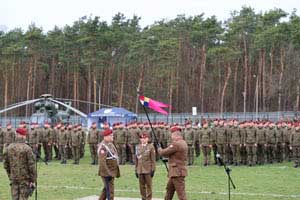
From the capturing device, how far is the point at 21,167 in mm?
12289

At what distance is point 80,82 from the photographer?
6956cm

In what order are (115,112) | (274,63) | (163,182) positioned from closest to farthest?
(163,182) < (115,112) < (274,63)

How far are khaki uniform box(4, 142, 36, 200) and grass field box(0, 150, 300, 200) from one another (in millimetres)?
3423

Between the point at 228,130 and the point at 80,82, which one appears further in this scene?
the point at 80,82

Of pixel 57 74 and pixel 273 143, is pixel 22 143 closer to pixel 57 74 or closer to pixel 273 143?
pixel 273 143

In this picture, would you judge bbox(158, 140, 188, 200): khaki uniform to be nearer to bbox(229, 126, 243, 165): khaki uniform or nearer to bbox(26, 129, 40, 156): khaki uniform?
bbox(229, 126, 243, 165): khaki uniform

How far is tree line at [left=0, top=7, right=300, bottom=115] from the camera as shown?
60969 millimetres

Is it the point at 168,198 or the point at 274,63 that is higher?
the point at 274,63

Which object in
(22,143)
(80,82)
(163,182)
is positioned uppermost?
(80,82)

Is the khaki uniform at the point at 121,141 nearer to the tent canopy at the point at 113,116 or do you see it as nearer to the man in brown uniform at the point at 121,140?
the man in brown uniform at the point at 121,140

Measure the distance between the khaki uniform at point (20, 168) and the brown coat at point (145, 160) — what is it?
297 cm

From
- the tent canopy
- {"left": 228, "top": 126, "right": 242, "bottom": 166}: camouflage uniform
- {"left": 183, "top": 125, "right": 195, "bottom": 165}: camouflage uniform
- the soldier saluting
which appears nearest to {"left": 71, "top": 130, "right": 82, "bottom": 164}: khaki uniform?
{"left": 183, "top": 125, "right": 195, "bottom": 165}: camouflage uniform

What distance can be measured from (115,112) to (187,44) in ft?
76.7

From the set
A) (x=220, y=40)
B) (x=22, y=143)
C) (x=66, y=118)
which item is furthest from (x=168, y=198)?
(x=220, y=40)
